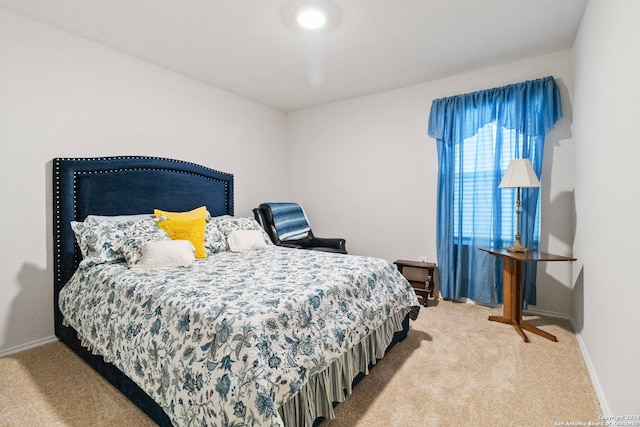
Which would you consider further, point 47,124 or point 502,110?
point 502,110

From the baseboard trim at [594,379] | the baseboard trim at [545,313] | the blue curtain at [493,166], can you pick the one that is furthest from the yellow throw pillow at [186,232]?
the baseboard trim at [545,313]

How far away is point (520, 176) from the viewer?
268 cm

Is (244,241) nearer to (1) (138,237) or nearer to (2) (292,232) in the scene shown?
(1) (138,237)

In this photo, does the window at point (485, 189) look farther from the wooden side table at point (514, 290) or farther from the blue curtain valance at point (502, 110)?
the wooden side table at point (514, 290)

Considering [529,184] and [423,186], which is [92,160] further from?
[529,184]

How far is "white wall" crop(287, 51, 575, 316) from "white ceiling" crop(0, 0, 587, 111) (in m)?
0.27

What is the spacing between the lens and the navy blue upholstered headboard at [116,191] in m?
2.47

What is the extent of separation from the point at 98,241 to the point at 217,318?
5.13ft

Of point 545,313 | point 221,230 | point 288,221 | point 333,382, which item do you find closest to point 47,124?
point 221,230

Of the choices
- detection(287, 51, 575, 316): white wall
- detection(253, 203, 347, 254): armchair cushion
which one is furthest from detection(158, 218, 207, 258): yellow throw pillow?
detection(287, 51, 575, 316): white wall

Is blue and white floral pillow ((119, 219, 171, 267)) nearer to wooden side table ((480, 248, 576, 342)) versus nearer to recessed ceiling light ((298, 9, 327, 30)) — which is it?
recessed ceiling light ((298, 9, 327, 30))

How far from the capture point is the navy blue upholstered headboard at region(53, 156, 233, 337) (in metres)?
2.47

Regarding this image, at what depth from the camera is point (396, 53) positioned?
294 cm

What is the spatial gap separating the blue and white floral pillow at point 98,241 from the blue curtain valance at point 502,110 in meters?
3.24
